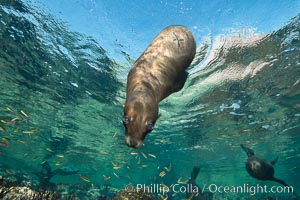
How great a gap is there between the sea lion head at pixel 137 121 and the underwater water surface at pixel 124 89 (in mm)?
8292

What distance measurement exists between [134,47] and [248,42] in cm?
560

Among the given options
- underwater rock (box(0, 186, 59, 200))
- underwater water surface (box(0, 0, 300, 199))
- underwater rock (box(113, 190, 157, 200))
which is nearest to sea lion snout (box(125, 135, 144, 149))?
underwater rock (box(0, 186, 59, 200))

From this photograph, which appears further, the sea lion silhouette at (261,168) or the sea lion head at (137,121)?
the sea lion silhouette at (261,168)

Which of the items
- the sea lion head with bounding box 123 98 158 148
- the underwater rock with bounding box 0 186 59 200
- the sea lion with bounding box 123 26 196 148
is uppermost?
the sea lion with bounding box 123 26 196 148

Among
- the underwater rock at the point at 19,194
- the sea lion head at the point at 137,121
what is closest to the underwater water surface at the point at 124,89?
the underwater rock at the point at 19,194

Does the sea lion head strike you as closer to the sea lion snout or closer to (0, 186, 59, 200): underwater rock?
the sea lion snout

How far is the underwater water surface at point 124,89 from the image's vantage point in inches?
486

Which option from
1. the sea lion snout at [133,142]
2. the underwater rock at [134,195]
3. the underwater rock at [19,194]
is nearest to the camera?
the sea lion snout at [133,142]

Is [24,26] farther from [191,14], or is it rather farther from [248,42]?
[248,42]

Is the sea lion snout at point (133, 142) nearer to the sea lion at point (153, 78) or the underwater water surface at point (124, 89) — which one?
the sea lion at point (153, 78)

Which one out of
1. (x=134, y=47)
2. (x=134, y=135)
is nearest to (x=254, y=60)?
(x=134, y=47)

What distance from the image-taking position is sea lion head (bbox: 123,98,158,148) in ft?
11.1

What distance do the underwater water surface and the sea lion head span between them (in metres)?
8.29

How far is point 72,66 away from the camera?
15.5m
